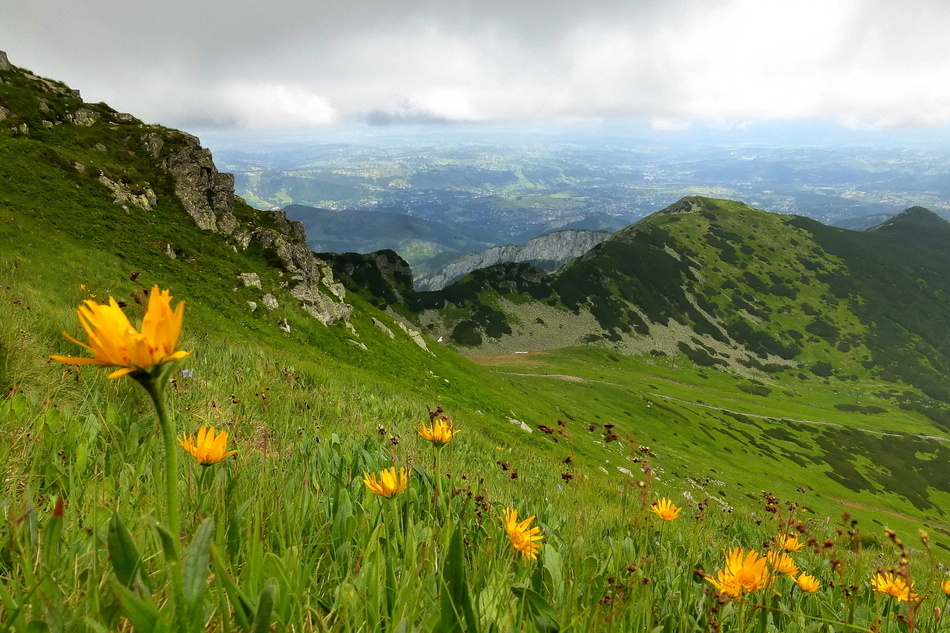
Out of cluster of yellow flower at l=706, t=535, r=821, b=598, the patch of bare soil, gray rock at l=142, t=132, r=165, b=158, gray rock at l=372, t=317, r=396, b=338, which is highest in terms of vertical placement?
gray rock at l=142, t=132, r=165, b=158

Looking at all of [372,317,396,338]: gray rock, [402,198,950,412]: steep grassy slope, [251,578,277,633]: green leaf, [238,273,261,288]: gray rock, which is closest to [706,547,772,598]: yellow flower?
[251,578,277,633]: green leaf

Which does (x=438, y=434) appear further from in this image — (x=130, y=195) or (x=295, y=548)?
(x=130, y=195)

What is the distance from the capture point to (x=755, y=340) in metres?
162

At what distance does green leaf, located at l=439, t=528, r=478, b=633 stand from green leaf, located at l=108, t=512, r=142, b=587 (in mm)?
949

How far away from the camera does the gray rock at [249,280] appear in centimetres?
2924

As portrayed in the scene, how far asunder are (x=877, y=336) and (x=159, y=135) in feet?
749

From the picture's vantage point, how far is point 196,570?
1189 mm

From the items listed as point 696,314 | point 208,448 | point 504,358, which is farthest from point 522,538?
point 696,314

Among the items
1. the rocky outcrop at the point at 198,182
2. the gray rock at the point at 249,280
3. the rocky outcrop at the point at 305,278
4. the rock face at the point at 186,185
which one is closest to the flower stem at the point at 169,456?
the rock face at the point at 186,185

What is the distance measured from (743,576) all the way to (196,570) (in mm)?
2499

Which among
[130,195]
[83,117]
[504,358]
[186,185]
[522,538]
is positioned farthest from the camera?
[504,358]

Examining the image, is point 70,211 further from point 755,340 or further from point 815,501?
point 755,340

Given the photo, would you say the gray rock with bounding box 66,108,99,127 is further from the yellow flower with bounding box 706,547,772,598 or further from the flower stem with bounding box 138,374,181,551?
the yellow flower with bounding box 706,547,772,598

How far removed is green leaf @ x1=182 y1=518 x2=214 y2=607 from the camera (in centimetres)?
117
